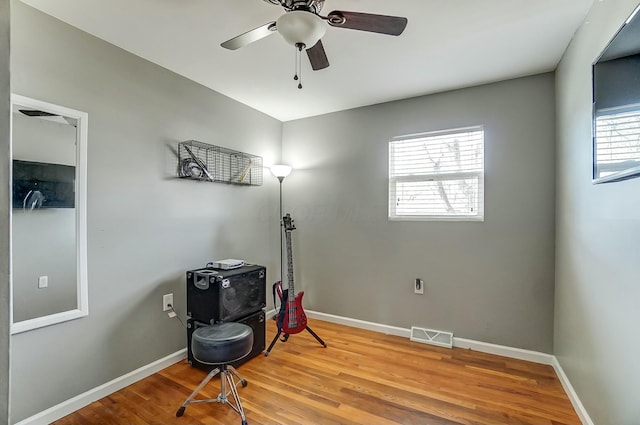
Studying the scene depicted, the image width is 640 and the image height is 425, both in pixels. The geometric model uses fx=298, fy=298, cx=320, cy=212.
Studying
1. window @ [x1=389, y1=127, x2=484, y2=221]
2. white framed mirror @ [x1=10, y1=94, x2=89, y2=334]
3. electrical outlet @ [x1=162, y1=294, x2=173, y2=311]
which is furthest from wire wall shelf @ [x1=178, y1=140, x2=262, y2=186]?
window @ [x1=389, y1=127, x2=484, y2=221]

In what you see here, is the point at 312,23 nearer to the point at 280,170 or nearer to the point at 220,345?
the point at 220,345

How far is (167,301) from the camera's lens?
2.47m

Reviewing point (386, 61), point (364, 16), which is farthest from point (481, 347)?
point (364, 16)

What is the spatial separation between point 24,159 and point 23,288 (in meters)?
0.75

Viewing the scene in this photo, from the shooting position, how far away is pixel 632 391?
1280 mm

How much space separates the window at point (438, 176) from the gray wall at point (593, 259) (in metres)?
0.62

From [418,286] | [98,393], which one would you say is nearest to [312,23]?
[418,286]

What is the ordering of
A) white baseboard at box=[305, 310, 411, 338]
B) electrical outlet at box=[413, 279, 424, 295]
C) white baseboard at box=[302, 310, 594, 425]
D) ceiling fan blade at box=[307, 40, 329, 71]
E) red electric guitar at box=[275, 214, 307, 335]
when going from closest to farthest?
ceiling fan blade at box=[307, 40, 329, 71]
white baseboard at box=[302, 310, 594, 425]
red electric guitar at box=[275, 214, 307, 335]
electrical outlet at box=[413, 279, 424, 295]
white baseboard at box=[305, 310, 411, 338]

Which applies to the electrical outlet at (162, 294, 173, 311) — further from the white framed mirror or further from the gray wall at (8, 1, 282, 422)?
the white framed mirror

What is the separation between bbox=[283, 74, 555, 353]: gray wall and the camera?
2.52 meters

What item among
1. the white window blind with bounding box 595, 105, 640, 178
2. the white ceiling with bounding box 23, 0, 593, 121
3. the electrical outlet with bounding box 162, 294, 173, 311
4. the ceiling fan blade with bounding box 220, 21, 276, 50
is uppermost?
the white ceiling with bounding box 23, 0, 593, 121

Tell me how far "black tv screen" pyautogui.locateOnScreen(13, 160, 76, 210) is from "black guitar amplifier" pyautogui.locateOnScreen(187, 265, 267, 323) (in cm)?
99

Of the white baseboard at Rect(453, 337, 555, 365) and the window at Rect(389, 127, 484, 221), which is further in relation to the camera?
the window at Rect(389, 127, 484, 221)

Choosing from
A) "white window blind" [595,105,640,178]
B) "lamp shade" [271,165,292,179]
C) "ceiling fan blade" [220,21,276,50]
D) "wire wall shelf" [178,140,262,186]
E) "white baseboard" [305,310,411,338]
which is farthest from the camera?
"lamp shade" [271,165,292,179]
